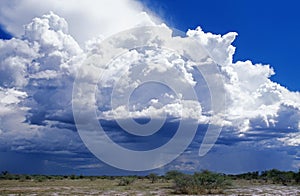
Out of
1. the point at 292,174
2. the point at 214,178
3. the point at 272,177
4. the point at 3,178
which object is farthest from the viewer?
the point at 3,178

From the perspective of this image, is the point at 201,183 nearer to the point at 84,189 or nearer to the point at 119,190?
the point at 119,190

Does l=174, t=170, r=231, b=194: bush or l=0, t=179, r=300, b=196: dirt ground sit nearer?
l=0, t=179, r=300, b=196: dirt ground

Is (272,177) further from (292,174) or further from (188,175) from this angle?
(188,175)

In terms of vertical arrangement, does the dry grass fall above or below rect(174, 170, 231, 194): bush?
below

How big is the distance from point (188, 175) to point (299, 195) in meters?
22.5

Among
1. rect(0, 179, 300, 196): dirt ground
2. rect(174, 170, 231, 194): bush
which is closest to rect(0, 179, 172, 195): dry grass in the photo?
→ rect(0, 179, 300, 196): dirt ground

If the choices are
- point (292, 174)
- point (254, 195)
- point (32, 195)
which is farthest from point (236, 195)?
point (292, 174)

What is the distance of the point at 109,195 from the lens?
60.0 m

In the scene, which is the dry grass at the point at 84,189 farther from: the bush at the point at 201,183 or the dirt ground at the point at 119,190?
the bush at the point at 201,183

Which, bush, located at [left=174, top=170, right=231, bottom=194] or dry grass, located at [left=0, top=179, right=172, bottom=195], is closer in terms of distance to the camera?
dry grass, located at [left=0, top=179, right=172, bottom=195]

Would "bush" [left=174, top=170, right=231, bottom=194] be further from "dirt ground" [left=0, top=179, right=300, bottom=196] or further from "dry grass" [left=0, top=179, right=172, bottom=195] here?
"dry grass" [left=0, top=179, right=172, bottom=195]

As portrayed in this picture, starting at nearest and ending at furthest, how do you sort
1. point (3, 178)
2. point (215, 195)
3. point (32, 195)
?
point (32, 195) → point (215, 195) → point (3, 178)

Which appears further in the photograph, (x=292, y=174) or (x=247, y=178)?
(x=247, y=178)

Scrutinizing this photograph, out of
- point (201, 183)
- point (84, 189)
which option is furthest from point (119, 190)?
point (201, 183)
